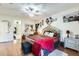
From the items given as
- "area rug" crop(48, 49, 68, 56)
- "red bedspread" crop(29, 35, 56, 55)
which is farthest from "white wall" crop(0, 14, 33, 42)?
"area rug" crop(48, 49, 68, 56)

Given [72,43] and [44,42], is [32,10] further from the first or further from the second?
[72,43]

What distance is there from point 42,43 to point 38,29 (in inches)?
8.4

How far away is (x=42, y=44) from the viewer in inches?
71.7

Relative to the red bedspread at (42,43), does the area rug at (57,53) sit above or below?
below

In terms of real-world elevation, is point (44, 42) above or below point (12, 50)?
above

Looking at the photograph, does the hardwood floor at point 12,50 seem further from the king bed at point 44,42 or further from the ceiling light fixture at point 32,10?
the ceiling light fixture at point 32,10

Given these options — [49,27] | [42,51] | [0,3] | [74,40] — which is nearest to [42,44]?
[42,51]

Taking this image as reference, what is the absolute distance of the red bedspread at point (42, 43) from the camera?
71.5 inches

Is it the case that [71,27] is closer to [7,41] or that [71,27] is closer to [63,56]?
[63,56]

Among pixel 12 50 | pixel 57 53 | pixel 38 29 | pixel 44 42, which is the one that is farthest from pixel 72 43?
pixel 12 50

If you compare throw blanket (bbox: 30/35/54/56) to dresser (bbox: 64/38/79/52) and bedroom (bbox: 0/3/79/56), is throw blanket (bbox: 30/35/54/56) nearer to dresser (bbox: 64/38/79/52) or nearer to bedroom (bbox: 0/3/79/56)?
bedroom (bbox: 0/3/79/56)

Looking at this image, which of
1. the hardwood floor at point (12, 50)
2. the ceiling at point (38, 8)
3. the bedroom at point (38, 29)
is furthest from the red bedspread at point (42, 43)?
the ceiling at point (38, 8)

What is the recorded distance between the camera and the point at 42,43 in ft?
5.98

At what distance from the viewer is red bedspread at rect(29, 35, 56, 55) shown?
71.5 inches
